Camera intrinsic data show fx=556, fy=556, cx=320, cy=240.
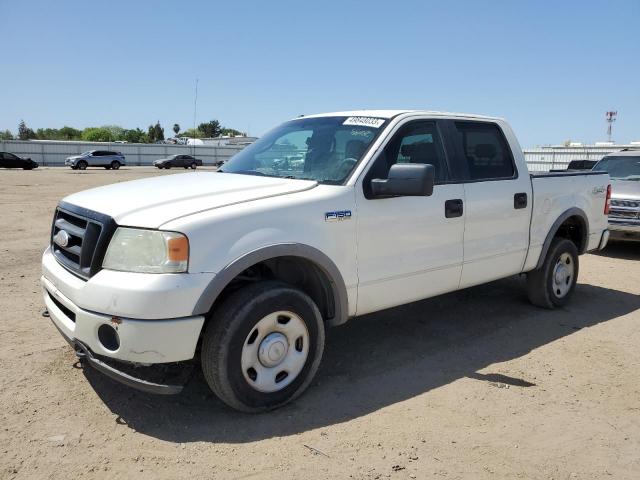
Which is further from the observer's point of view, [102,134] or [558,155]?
[102,134]

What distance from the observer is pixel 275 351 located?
3.48 m

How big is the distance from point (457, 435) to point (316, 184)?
1845mm

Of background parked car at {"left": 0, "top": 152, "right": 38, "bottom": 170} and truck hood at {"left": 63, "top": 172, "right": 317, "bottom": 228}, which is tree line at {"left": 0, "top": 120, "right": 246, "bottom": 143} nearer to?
background parked car at {"left": 0, "top": 152, "right": 38, "bottom": 170}

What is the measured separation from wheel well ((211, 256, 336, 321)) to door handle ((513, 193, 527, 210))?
223 cm

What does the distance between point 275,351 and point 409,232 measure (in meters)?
1.37

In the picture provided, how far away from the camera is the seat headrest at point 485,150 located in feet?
16.2

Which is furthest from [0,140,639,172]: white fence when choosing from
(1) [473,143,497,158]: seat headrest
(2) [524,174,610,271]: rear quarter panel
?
(1) [473,143,497,158]: seat headrest

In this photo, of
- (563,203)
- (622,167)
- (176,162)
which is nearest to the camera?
(563,203)

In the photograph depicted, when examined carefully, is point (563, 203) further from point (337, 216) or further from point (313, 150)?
point (337, 216)

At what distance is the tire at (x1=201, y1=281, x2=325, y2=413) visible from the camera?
325 centimetres

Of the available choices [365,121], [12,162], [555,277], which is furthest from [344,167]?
[12,162]

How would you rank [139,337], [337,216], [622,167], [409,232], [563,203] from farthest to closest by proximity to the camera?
[622,167]
[563,203]
[409,232]
[337,216]
[139,337]

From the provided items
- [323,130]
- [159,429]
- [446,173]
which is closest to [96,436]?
[159,429]

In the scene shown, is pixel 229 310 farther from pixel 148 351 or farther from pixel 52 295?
pixel 52 295
